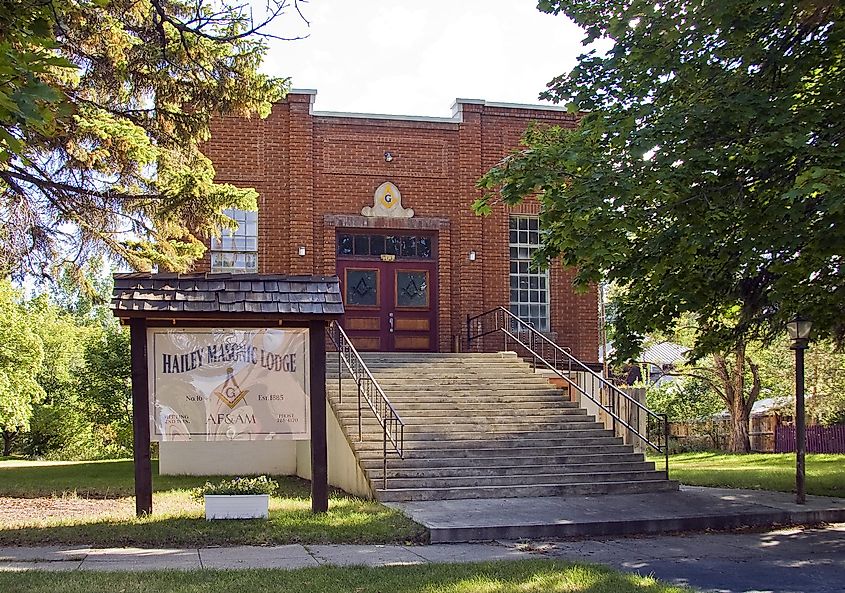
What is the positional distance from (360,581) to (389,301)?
13530 millimetres

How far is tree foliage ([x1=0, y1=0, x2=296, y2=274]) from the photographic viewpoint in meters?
12.7

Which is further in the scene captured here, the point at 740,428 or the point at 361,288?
the point at 740,428

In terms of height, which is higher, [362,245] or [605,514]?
[362,245]

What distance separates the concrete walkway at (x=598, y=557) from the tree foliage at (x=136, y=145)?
18.2ft

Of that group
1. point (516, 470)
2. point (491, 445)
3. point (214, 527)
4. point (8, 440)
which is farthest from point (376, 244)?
point (8, 440)

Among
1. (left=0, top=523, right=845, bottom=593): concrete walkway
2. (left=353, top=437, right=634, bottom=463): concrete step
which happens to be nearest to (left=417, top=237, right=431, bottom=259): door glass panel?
(left=353, top=437, right=634, bottom=463): concrete step

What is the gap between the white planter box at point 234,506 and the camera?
10664 millimetres

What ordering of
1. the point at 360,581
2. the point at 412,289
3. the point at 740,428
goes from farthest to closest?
1. the point at 740,428
2. the point at 412,289
3. the point at 360,581

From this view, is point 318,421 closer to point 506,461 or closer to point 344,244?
point 506,461

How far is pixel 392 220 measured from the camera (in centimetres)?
2094

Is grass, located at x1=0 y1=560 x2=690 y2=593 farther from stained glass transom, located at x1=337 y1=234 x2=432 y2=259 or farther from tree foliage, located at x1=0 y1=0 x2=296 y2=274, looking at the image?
stained glass transom, located at x1=337 y1=234 x2=432 y2=259

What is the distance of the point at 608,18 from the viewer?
465 inches

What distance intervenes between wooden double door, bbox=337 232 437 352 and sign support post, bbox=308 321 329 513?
913 cm

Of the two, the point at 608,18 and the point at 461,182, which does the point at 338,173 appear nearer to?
the point at 461,182
